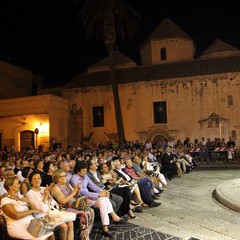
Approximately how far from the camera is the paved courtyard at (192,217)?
5875 mm

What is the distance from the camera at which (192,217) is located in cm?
703

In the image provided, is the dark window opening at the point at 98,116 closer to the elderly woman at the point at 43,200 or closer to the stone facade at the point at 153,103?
the stone facade at the point at 153,103

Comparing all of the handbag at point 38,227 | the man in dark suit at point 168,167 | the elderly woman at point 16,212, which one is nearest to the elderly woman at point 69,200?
the elderly woman at point 16,212

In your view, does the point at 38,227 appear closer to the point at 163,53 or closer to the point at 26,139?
the point at 26,139

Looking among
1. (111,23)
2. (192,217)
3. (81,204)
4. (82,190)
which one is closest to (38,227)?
(81,204)

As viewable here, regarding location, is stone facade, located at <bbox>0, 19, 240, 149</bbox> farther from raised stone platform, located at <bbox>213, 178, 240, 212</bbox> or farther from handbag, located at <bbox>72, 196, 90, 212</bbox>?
handbag, located at <bbox>72, 196, 90, 212</bbox>

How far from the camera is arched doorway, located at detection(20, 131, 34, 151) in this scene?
2508cm

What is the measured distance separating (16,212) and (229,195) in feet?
20.3

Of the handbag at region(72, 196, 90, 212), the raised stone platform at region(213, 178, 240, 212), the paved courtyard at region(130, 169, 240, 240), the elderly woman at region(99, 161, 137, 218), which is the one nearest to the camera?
the handbag at region(72, 196, 90, 212)

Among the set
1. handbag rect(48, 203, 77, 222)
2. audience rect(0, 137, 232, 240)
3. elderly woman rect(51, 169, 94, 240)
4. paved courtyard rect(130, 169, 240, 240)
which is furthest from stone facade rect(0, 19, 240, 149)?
handbag rect(48, 203, 77, 222)

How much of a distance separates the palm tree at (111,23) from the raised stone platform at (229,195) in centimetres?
1459

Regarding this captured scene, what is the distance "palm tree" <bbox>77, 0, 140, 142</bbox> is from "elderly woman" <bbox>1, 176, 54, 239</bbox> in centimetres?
1925

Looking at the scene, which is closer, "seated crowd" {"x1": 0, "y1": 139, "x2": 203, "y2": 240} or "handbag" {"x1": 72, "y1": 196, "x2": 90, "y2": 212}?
"seated crowd" {"x1": 0, "y1": 139, "x2": 203, "y2": 240}

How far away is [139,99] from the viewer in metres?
26.8
